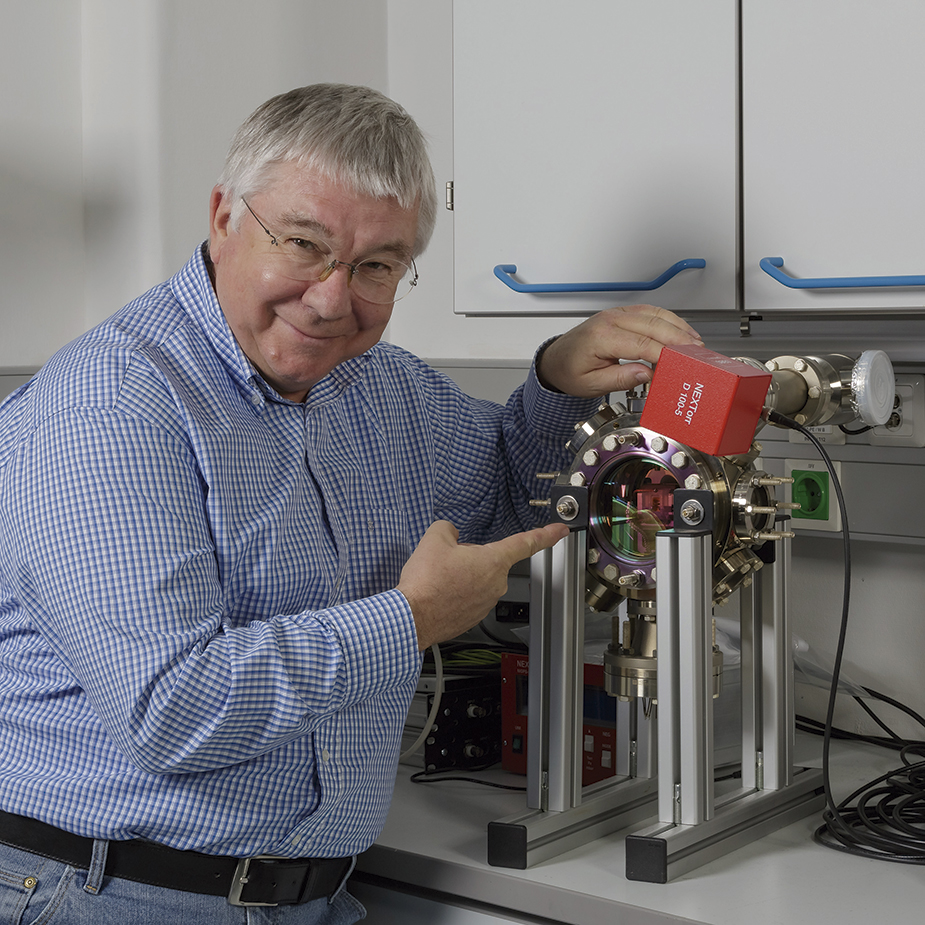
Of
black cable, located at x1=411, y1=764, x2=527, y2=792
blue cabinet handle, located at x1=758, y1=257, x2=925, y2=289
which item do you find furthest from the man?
black cable, located at x1=411, y1=764, x2=527, y2=792

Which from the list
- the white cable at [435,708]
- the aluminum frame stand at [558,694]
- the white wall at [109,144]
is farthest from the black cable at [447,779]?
the white wall at [109,144]

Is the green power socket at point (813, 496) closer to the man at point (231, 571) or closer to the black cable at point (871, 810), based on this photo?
the black cable at point (871, 810)

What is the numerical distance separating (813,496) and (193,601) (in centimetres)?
98

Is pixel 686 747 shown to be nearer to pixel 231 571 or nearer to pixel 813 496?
pixel 231 571

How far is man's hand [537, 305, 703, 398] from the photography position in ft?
3.93

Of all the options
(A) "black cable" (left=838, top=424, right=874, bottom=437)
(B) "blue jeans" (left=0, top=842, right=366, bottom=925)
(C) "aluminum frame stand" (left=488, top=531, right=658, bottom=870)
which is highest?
(A) "black cable" (left=838, top=424, right=874, bottom=437)

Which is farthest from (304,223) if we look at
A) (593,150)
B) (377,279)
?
(593,150)

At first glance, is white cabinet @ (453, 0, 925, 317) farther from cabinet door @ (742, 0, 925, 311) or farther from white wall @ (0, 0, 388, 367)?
white wall @ (0, 0, 388, 367)

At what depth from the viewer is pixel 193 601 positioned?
0.93 m

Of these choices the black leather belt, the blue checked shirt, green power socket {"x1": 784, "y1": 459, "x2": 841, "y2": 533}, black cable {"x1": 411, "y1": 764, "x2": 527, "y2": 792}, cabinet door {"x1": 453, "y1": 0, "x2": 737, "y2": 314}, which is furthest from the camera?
green power socket {"x1": 784, "y1": 459, "x2": 841, "y2": 533}

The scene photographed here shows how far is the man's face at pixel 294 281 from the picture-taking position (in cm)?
103

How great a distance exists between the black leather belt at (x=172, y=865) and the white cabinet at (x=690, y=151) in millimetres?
731

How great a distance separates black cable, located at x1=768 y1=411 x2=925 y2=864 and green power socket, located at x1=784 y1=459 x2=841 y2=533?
328mm

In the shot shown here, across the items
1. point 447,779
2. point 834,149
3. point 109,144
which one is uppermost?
point 109,144
